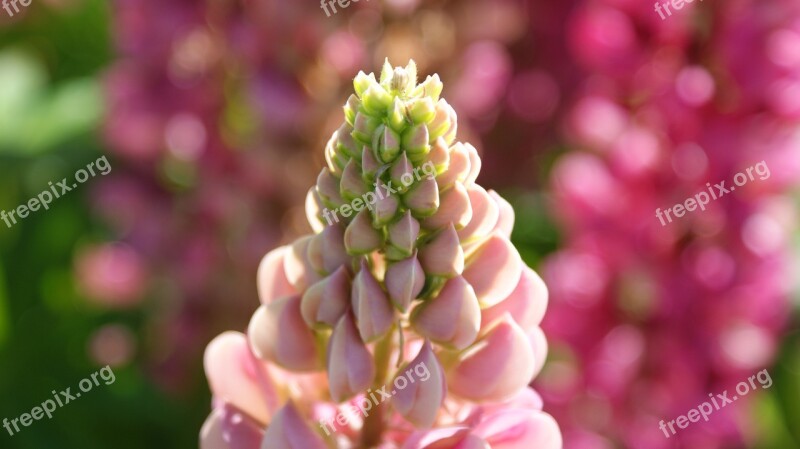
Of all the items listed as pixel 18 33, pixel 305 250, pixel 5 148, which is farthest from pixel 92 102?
pixel 305 250

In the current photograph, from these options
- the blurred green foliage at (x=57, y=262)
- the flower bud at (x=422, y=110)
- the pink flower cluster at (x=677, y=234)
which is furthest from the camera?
the blurred green foliage at (x=57, y=262)

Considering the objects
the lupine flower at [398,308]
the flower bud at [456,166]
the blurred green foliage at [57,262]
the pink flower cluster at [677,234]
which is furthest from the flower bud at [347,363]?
the blurred green foliage at [57,262]

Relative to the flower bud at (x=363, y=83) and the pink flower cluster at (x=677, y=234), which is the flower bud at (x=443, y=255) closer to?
the flower bud at (x=363, y=83)

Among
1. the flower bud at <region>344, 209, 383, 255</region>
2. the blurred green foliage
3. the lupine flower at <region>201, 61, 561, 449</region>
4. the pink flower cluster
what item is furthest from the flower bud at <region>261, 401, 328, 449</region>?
the blurred green foliage

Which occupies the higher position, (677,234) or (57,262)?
(57,262)

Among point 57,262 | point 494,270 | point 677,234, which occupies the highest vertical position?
point 57,262

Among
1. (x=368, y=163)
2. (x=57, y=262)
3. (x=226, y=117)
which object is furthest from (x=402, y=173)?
(x=57, y=262)

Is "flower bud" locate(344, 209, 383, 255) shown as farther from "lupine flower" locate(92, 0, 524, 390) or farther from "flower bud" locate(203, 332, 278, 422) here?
"lupine flower" locate(92, 0, 524, 390)

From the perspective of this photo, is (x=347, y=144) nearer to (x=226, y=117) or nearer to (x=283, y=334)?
(x=283, y=334)
